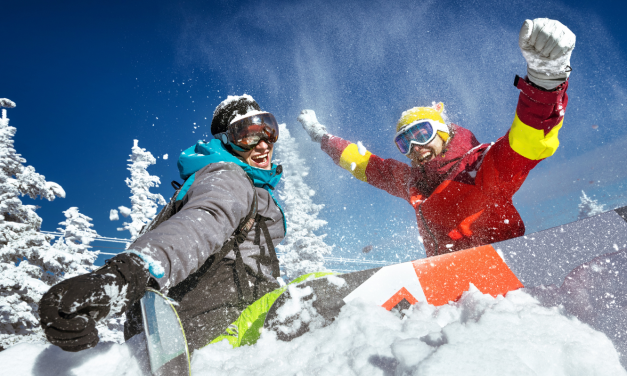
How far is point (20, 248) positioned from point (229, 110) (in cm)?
985

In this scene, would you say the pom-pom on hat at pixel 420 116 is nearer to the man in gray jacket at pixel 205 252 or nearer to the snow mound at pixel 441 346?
the man in gray jacket at pixel 205 252

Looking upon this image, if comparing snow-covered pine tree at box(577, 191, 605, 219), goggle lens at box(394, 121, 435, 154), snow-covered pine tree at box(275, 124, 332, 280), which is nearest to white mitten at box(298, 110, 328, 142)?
goggle lens at box(394, 121, 435, 154)

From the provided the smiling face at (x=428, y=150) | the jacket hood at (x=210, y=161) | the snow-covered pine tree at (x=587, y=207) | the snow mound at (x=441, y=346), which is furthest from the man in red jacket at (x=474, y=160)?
the snow-covered pine tree at (x=587, y=207)

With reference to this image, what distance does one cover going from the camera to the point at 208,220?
194 cm

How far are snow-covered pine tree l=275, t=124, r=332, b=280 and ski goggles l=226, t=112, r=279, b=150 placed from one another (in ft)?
40.4

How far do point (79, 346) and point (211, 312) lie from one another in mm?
1303

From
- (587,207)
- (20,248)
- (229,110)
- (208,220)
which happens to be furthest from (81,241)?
(587,207)

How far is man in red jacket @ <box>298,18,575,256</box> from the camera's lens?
2.43 meters

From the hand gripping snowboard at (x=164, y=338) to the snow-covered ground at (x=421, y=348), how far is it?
102 mm

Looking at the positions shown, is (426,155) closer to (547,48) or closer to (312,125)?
(547,48)

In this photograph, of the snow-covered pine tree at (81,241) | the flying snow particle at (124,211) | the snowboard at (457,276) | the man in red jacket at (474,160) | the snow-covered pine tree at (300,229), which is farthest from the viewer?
the snow-covered pine tree at (300,229)

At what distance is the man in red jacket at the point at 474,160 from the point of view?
2.43 meters

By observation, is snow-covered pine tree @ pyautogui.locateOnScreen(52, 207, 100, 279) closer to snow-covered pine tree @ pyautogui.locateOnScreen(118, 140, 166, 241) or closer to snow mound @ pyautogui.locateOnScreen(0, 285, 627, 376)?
snow-covered pine tree @ pyautogui.locateOnScreen(118, 140, 166, 241)

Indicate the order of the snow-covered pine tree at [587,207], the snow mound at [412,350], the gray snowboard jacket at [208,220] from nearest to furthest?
the snow mound at [412,350] → the gray snowboard jacket at [208,220] → the snow-covered pine tree at [587,207]
